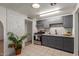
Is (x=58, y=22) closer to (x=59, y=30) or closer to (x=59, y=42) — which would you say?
(x=59, y=30)

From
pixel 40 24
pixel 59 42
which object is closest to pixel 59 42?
pixel 59 42

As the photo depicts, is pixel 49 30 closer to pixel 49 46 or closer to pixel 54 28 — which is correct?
pixel 54 28

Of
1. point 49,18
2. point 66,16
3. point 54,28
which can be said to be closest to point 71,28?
point 66,16

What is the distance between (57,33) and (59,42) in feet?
3.04

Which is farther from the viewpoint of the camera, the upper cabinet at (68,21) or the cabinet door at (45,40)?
the cabinet door at (45,40)

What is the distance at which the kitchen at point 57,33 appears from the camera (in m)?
3.52

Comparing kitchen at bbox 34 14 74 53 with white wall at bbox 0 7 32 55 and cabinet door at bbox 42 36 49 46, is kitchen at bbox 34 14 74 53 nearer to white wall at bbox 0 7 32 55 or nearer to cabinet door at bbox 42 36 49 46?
cabinet door at bbox 42 36 49 46

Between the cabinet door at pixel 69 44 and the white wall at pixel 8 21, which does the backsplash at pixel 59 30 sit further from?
the white wall at pixel 8 21

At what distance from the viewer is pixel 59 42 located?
382 centimetres

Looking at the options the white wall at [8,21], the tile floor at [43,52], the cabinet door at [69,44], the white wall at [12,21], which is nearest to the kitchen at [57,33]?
the cabinet door at [69,44]

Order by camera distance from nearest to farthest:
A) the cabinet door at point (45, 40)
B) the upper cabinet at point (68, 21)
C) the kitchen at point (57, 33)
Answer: the kitchen at point (57, 33) < the upper cabinet at point (68, 21) < the cabinet door at point (45, 40)

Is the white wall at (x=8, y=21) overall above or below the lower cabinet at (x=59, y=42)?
above

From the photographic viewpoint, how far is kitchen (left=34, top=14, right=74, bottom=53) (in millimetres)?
3521

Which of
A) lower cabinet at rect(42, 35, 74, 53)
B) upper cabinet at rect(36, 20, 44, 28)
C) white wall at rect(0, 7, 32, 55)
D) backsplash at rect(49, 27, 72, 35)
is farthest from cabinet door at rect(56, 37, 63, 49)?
white wall at rect(0, 7, 32, 55)
